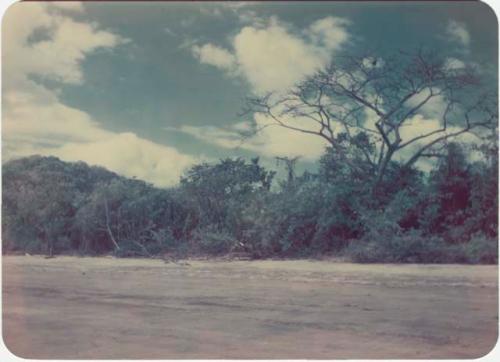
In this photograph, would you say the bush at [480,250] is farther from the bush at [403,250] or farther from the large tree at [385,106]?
the large tree at [385,106]

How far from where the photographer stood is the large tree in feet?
15.2

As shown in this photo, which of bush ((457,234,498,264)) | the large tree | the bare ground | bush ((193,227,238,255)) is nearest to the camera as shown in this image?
the bare ground

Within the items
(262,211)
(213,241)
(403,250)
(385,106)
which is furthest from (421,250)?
(213,241)

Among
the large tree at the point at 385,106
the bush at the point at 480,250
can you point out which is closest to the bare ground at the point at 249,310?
the bush at the point at 480,250

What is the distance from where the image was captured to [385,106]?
4855mm

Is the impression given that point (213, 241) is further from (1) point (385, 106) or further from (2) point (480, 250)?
(2) point (480, 250)

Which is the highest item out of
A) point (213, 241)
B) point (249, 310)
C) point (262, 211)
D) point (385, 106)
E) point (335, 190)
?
point (385, 106)

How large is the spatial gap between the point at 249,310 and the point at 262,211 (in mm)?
891

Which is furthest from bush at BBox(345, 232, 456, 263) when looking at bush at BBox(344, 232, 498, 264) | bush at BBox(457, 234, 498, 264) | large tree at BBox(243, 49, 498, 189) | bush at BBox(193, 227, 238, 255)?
bush at BBox(193, 227, 238, 255)

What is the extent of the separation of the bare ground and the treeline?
15 centimetres

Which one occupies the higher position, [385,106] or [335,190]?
[385,106]

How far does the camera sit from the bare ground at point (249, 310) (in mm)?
4266

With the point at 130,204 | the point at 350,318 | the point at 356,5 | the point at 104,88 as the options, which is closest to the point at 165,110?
the point at 104,88

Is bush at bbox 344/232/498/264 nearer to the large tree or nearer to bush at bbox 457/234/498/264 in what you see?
bush at bbox 457/234/498/264
